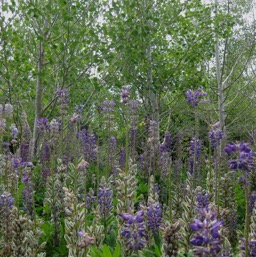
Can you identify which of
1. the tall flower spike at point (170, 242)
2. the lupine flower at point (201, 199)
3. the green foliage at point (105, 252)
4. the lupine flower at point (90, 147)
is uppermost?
the lupine flower at point (90, 147)

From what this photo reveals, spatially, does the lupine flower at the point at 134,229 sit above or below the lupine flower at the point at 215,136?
below

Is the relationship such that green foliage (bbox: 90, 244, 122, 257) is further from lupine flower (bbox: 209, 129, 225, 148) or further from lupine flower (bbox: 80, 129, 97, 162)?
lupine flower (bbox: 80, 129, 97, 162)

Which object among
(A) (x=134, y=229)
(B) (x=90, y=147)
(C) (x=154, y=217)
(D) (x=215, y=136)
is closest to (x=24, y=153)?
(B) (x=90, y=147)

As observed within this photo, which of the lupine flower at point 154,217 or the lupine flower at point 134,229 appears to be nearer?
the lupine flower at point 134,229

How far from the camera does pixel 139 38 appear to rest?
26.3 feet

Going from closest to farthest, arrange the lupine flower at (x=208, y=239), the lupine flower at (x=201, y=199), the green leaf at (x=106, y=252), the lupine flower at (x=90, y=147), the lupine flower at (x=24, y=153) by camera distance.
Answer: the lupine flower at (x=208, y=239), the green leaf at (x=106, y=252), the lupine flower at (x=201, y=199), the lupine flower at (x=24, y=153), the lupine flower at (x=90, y=147)

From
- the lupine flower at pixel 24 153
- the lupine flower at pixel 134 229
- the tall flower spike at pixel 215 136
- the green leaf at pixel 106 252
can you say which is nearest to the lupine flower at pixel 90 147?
the lupine flower at pixel 24 153

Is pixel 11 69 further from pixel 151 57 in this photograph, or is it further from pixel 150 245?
pixel 150 245

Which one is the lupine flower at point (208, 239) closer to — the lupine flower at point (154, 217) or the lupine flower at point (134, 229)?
the lupine flower at point (134, 229)

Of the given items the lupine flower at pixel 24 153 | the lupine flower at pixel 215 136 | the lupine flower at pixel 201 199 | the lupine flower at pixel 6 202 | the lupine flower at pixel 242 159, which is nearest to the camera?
the lupine flower at pixel 242 159

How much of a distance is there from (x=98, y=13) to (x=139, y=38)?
893 millimetres

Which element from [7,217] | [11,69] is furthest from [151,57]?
[7,217]

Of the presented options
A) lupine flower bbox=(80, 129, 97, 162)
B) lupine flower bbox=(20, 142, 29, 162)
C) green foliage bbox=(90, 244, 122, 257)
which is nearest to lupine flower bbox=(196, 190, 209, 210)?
green foliage bbox=(90, 244, 122, 257)

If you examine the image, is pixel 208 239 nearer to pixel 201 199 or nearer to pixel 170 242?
pixel 170 242
